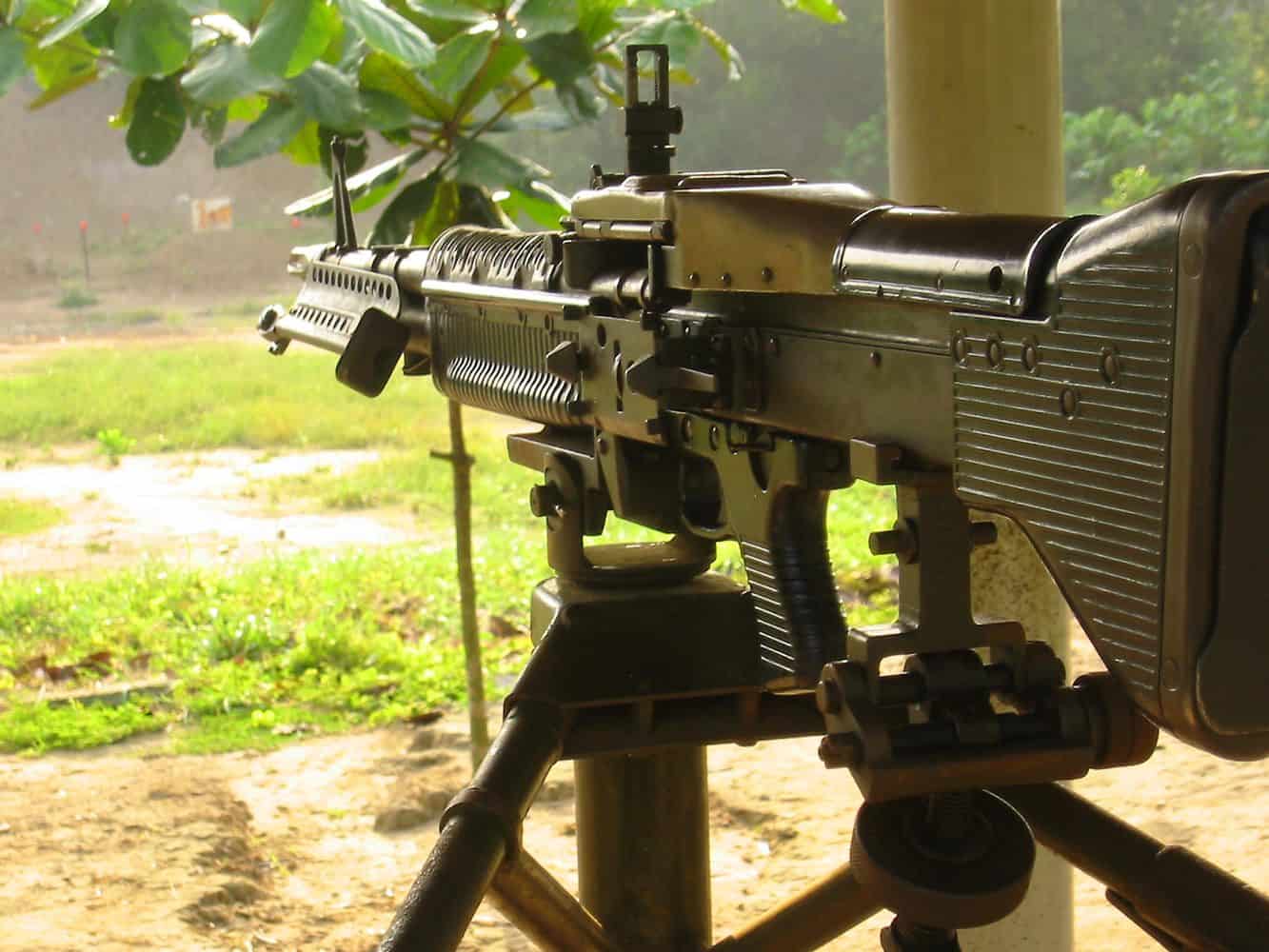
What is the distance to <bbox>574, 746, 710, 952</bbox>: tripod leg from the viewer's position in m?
1.24

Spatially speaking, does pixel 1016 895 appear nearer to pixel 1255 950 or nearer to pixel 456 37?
pixel 1255 950

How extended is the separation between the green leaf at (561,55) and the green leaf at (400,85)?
168 mm

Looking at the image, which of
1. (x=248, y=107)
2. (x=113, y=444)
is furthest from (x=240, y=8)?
(x=113, y=444)

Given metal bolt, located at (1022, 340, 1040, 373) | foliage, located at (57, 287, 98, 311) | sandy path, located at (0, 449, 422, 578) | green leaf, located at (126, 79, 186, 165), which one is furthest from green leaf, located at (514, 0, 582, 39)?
foliage, located at (57, 287, 98, 311)

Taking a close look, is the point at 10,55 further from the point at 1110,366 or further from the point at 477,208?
the point at 1110,366

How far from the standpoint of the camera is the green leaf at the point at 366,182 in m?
2.26

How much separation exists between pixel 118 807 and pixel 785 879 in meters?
1.17

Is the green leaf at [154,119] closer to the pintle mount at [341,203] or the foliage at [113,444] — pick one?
the pintle mount at [341,203]

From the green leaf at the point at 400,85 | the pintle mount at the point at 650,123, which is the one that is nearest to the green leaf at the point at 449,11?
the green leaf at the point at 400,85

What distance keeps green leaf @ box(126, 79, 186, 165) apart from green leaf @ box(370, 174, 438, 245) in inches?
12.2

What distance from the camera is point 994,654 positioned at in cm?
86

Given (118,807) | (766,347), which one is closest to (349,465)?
(118,807)

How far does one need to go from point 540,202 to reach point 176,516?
8.15ft

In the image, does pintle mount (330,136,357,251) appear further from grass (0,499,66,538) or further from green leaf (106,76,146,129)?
grass (0,499,66,538)
